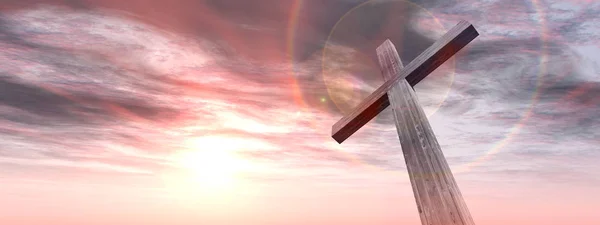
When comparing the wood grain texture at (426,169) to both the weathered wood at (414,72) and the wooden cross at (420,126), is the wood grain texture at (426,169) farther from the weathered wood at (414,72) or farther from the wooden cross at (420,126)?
the weathered wood at (414,72)

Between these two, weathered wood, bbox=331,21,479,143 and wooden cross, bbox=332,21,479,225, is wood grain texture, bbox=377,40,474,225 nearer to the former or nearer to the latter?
wooden cross, bbox=332,21,479,225

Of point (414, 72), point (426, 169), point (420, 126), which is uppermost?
point (414, 72)

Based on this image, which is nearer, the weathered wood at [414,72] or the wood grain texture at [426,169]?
the wood grain texture at [426,169]

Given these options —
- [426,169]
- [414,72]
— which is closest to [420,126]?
[426,169]

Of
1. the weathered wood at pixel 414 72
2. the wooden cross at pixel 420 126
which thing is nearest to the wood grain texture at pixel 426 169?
the wooden cross at pixel 420 126

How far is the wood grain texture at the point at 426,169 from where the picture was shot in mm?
1620

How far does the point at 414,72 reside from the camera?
2930 mm

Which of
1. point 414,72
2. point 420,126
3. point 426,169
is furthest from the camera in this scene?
point 414,72

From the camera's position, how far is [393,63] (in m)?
3.29

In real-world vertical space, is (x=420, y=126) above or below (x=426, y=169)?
above

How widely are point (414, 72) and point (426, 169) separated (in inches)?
52.2

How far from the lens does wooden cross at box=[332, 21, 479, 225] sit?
1.67 m

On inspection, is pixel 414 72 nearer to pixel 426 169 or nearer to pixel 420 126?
pixel 420 126

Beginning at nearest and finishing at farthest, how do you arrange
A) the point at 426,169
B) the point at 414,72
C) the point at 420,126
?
the point at 426,169 → the point at 420,126 → the point at 414,72
